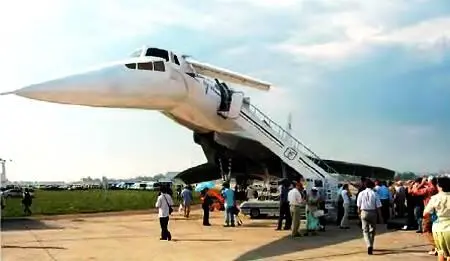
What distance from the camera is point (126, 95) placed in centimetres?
1223

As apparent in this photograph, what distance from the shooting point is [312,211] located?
49.8 feet

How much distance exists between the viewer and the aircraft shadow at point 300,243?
11.1 meters

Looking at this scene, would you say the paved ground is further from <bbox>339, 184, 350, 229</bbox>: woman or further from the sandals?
<bbox>339, 184, 350, 229</bbox>: woman

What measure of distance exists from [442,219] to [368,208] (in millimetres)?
4638

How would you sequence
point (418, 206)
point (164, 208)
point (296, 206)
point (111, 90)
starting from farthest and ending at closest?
point (296, 206) < point (418, 206) < point (164, 208) < point (111, 90)

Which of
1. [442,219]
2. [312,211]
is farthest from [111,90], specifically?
[442,219]

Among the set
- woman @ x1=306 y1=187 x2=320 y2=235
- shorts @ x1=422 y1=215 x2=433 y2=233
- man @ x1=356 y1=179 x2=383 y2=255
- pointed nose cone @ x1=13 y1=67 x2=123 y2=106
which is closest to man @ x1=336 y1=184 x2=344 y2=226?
woman @ x1=306 y1=187 x2=320 y2=235

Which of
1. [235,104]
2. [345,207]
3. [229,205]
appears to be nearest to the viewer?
[345,207]

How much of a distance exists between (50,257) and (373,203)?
6.29 m

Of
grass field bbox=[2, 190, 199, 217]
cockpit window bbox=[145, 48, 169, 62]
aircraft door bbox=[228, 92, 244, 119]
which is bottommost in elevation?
grass field bbox=[2, 190, 199, 217]

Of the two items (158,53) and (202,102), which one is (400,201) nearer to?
(202,102)

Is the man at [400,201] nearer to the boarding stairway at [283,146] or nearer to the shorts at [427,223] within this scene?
the boarding stairway at [283,146]

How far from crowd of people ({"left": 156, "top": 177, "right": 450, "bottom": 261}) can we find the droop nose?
2.30m

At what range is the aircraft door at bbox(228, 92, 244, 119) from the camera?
18.0 metres
